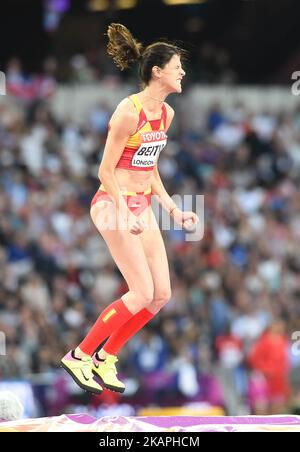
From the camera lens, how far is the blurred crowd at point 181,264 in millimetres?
15766

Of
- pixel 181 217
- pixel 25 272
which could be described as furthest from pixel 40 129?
pixel 181 217

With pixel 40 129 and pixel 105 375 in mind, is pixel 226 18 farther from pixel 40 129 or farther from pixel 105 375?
pixel 105 375

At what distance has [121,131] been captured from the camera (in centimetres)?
939

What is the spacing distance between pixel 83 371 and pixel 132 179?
155cm

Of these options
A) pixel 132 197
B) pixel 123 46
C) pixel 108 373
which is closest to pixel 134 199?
pixel 132 197

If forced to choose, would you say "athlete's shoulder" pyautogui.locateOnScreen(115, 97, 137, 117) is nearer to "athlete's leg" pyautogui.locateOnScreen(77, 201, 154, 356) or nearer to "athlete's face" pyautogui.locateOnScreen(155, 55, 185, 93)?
"athlete's face" pyautogui.locateOnScreen(155, 55, 185, 93)

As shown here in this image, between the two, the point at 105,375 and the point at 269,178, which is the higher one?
the point at 269,178

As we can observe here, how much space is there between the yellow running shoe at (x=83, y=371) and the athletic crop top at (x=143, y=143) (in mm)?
1567

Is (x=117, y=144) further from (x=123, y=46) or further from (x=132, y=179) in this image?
(x=123, y=46)

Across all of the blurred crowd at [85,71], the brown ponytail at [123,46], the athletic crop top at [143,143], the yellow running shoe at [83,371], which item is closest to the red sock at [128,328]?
the yellow running shoe at [83,371]

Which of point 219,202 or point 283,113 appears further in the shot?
point 283,113

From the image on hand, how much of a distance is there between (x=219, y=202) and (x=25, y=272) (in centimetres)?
397
